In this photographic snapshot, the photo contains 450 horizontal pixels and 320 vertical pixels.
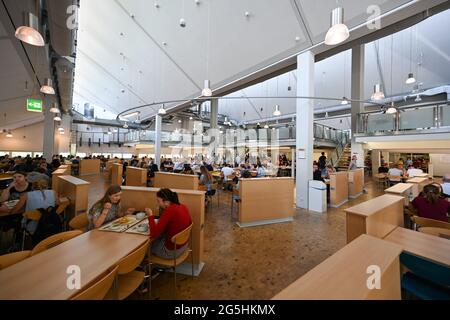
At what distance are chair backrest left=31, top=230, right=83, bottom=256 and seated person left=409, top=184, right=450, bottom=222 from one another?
465 centimetres

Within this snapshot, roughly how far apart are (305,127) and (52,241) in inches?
220

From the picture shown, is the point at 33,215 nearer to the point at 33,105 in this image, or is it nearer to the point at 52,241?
the point at 52,241

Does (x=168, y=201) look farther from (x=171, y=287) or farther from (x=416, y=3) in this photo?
(x=416, y=3)

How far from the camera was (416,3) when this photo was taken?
353 centimetres

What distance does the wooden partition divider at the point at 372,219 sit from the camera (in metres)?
1.96

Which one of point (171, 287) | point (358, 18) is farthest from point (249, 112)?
point (171, 287)

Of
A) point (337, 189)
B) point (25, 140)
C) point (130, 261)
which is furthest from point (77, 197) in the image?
point (25, 140)

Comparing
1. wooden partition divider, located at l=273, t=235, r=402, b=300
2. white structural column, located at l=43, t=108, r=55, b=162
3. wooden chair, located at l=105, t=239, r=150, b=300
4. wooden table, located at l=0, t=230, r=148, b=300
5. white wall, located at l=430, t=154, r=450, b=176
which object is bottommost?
wooden chair, located at l=105, t=239, r=150, b=300

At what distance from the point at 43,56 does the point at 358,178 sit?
11.2 meters

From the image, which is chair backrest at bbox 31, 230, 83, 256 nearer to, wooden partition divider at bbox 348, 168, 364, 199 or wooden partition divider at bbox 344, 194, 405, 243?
wooden partition divider at bbox 344, 194, 405, 243

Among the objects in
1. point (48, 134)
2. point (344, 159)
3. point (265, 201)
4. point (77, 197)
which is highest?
point (48, 134)

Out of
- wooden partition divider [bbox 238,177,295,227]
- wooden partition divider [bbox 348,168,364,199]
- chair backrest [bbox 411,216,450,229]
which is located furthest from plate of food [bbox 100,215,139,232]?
wooden partition divider [bbox 348,168,364,199]

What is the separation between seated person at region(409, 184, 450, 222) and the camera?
8.54 feet

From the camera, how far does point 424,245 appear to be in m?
1.82
